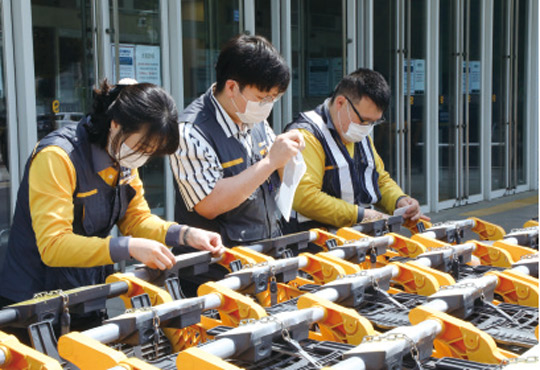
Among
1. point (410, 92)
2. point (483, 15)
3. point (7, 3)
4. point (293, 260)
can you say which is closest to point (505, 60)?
point (483, 15)

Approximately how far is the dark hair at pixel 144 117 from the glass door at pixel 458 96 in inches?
321

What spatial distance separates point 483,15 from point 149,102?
9139 mm

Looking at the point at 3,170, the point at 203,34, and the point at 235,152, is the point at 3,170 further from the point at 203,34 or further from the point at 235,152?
the point at 235,152

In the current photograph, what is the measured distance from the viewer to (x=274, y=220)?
3.12 metres

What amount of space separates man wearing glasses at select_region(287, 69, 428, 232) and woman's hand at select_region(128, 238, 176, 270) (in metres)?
1.23

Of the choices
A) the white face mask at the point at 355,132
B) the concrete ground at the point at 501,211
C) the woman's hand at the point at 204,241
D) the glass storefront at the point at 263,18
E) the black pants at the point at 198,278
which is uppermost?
the glass storefront at the point at 263,18

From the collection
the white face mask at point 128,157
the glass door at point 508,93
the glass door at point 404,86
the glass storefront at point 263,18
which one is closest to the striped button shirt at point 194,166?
the white face mask at point 128,157

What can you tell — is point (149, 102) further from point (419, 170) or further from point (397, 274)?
point (419, 170)

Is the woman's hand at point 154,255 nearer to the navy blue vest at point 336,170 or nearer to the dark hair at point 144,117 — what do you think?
the dark hair at point 144,117

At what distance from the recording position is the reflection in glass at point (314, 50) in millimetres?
8062

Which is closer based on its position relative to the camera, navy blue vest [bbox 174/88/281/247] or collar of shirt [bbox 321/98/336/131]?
navy blue vest [bbox 174/88/281/247]

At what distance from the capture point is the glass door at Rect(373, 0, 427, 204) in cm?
916

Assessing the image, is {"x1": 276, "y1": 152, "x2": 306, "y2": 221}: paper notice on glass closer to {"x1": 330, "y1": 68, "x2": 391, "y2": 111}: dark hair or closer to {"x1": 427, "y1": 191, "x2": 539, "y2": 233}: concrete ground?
{"x1": 330, "y1": 68, "x2": 391, "y2": 111}: dark hair

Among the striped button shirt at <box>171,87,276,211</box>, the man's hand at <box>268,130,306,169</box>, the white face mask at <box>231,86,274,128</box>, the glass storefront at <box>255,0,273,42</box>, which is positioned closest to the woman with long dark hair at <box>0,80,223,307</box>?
the striped button shirt at <box>171,87,276,211</box>
